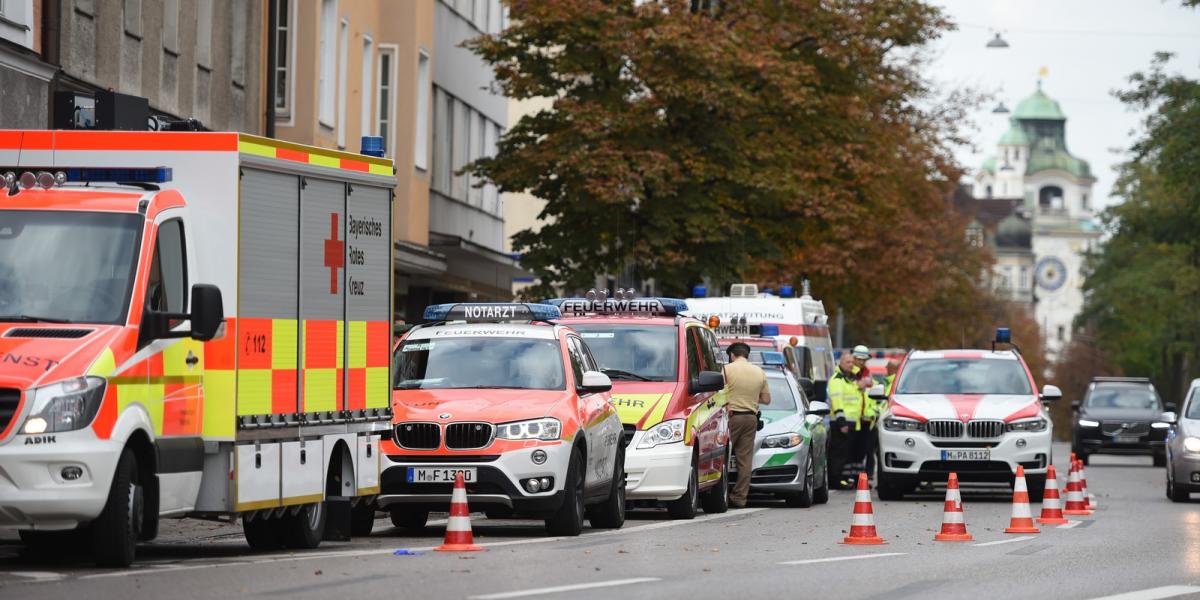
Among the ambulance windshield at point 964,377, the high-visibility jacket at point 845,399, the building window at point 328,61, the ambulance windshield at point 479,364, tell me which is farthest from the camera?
the building window at point 328,61

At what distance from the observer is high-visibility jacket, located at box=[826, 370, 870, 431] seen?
31.0 meters

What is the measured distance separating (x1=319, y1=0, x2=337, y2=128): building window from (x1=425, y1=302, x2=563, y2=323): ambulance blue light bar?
1745 cm

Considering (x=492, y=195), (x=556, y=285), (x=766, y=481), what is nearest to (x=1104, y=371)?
(x=492, y=195)

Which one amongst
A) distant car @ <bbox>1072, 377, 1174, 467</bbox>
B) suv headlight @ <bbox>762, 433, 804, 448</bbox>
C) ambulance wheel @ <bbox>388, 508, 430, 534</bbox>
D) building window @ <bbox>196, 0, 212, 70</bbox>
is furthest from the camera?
distant car @ <bbox>1072, 377, 1174, 467</bbox>

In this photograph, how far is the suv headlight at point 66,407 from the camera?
13.4 m

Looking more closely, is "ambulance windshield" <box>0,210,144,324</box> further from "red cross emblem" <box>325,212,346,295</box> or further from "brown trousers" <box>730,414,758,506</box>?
"brown trousers" <box>730,414,758,506</box>

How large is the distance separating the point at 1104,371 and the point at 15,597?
527ft

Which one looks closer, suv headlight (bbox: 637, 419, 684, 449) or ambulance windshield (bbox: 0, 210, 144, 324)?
ambulance windshield (bbox: 0, 210, 144, 324)

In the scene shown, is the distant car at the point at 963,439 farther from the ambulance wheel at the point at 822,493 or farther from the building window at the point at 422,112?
Answer: the building window at the point at 422,112

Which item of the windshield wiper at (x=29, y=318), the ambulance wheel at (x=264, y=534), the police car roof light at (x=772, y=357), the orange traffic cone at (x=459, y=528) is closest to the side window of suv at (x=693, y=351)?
the police car roof light at (x=772, y=357)

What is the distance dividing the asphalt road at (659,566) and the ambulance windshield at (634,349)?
1.37 metres

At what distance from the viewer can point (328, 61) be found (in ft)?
123

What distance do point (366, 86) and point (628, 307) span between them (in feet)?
58.0

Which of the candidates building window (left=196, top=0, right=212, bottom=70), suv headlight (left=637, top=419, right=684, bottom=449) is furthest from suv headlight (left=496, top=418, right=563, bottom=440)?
building window (left=196, top=0, right=212, bottom=70)
